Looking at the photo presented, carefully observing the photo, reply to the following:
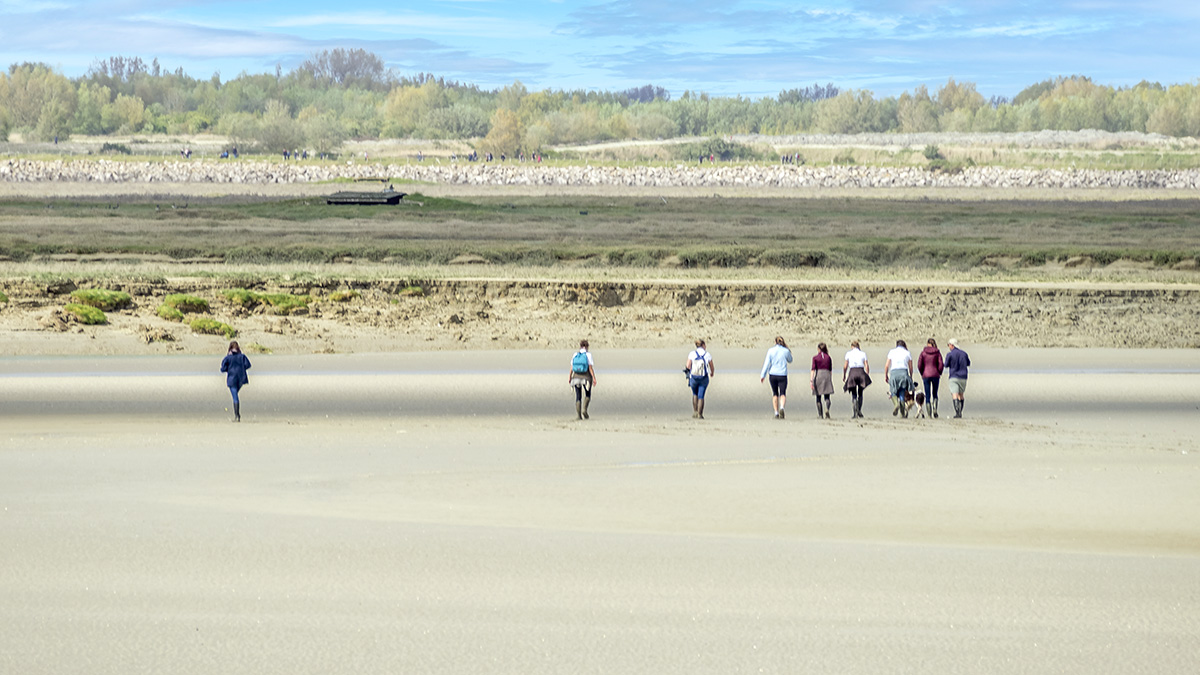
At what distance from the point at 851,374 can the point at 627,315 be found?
1319 cm

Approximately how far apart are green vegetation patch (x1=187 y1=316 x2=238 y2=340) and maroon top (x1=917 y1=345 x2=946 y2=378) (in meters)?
16.1

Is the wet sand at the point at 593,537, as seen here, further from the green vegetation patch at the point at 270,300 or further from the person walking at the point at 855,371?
A: the green vegetation patch at the point at 270,300

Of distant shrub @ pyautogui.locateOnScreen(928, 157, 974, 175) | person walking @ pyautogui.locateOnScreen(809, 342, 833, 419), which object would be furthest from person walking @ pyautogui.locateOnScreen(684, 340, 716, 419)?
distant shrub @ pyautogui.locateOnScreen(928, 157, 974, 175)

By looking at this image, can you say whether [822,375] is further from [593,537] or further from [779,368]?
[593,537]

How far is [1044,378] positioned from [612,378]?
838 centimetres

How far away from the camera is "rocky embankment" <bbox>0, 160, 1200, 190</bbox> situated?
89.5 m

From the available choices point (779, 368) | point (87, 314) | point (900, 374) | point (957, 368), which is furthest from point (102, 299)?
point (957, 368)

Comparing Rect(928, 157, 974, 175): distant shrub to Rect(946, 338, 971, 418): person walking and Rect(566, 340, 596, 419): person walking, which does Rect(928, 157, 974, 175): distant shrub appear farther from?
Rect(566, 340, 596, 419): person walking

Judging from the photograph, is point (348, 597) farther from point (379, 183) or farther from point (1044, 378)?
point (379, 183)

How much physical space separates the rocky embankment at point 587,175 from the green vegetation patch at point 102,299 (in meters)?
58.0

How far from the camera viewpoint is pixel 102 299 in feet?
97.2

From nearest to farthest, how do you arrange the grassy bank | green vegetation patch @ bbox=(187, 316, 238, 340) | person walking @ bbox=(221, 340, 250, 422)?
person walking @ bbox=(221, 340, 250, 422) < green vegetation patch @ bbox=(187, 316, 238, 340) < the grassy bank

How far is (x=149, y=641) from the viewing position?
29.9 ft

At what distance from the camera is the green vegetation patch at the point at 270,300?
3041 cm
